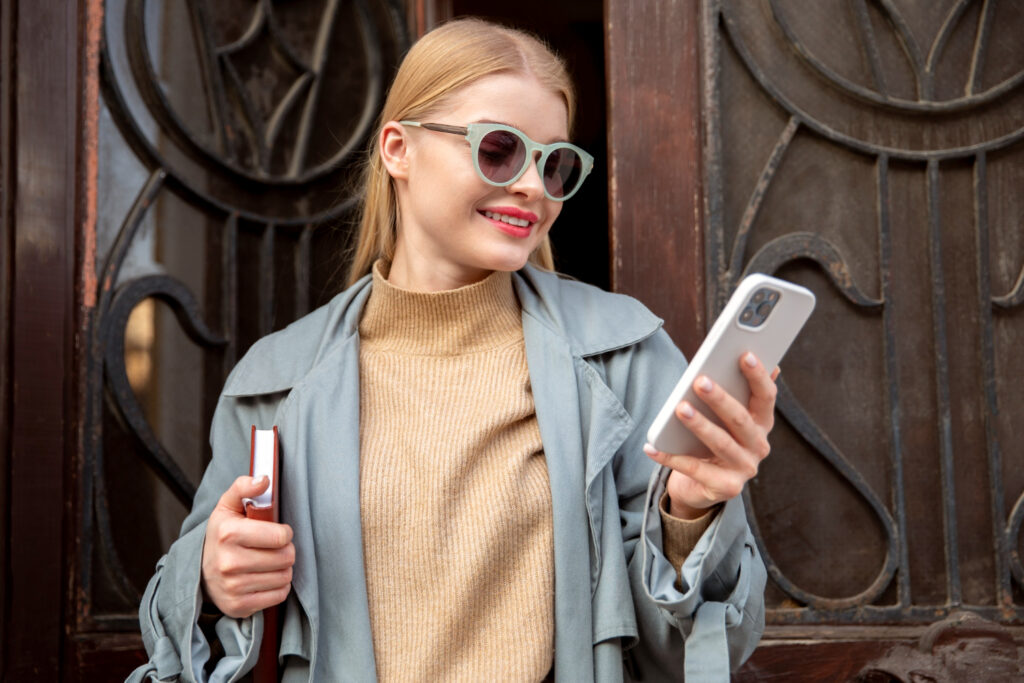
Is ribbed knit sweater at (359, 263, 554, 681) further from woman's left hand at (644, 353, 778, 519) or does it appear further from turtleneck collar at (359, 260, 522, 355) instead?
woman's left hand at (644, 353, 778, 519)

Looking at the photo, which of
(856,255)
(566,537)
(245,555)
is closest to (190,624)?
(245,555)

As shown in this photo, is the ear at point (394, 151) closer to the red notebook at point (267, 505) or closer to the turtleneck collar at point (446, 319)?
the turtleneck collar at point (446, 319)

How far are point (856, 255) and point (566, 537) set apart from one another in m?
1.06

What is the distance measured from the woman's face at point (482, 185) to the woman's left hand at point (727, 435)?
1.56 feet

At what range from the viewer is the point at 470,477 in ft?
5.15

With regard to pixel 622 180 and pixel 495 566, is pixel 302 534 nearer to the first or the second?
pixel 495 566

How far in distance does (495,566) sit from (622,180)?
99 cm

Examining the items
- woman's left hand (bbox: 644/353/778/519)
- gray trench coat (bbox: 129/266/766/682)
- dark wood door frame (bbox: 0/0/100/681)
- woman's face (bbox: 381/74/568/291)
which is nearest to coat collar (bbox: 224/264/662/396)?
gray trench coat (bbox: 129/266/766/682)

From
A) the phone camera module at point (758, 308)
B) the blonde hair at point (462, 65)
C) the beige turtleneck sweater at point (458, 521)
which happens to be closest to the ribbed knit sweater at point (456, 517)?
the beige turtleneck sweater at point (458, 521)

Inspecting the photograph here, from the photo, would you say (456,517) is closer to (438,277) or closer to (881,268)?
(438,277)

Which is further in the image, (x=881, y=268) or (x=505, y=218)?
(x=881, y=268)

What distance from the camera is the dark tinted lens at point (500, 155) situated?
5.11 feet

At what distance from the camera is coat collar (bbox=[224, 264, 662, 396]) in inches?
65.6

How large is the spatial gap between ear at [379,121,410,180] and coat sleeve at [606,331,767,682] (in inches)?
20.0
